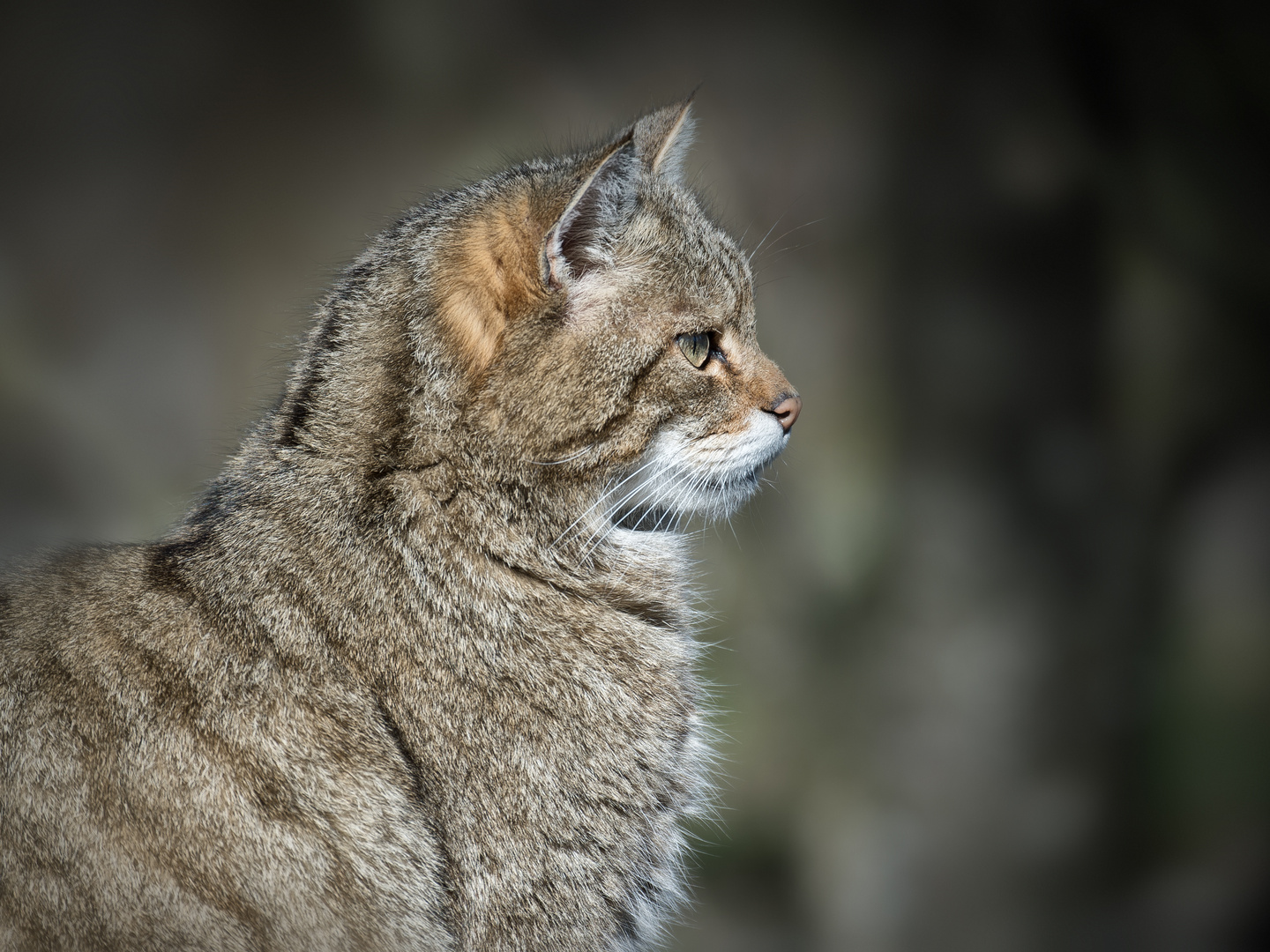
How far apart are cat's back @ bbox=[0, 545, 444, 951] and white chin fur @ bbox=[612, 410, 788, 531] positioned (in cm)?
60

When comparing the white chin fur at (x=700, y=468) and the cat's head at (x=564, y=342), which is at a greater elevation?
the cat's head at (x=564, y=342)

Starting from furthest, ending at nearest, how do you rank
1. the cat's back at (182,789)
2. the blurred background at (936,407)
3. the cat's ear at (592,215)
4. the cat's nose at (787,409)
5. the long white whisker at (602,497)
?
the blurred background at (936,407) → the cat's nose at (787,409) → the long white whisker at (602,497) → the cat's ear at (592,215) → the cat's back at (182,789)

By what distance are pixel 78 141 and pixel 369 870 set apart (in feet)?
9.51

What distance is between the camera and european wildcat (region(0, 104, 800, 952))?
1.20 m

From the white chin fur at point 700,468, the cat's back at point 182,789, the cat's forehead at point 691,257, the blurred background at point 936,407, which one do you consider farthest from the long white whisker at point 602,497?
the blurred background at point 936,407

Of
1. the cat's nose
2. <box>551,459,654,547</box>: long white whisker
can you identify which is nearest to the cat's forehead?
the cat's nose

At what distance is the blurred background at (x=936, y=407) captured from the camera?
334 cm

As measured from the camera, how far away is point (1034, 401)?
3.67 metres

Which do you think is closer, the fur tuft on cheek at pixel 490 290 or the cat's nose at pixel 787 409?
the fur tuft on cheek at pixel 490 290

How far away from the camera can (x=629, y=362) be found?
1512 mm

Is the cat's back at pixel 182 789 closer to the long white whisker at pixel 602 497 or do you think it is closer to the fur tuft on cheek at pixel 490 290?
the long white whisker at pixel 602 497

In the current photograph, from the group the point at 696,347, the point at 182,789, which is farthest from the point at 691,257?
the point at 182,789

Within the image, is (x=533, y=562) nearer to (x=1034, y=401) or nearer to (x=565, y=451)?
(x=565, y=451)

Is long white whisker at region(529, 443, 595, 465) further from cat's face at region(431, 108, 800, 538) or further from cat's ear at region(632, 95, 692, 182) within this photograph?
cat's ear at region(632, 95, 692, 182)
